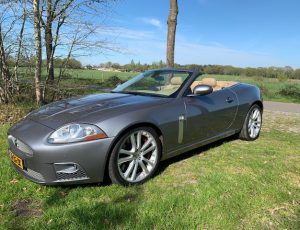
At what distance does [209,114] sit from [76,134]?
210 cm

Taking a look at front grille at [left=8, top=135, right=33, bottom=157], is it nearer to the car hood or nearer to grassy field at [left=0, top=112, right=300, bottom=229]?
the car hood

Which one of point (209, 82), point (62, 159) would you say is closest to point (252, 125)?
point (209, 82)

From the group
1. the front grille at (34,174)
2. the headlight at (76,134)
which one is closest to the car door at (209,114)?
the headlight at (76,134)

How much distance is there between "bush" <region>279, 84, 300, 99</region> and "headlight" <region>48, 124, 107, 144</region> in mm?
19835

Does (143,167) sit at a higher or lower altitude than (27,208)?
higher

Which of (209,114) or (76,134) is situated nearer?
(76,134)

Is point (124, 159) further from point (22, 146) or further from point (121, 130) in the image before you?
point (22, 146)

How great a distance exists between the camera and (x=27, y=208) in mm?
3248

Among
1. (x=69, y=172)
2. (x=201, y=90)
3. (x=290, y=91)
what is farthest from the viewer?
(x=290, y=91)

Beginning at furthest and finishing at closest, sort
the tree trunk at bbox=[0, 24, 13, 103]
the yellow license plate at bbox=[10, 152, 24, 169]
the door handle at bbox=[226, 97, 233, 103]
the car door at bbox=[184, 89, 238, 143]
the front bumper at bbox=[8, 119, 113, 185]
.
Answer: the tree trunk at bbox=[0, 24, 13, 103] → the door handle at bbox=[226, 97, 233, 103] → the car door at bbox=[184, 89, 238, 143] → the yellow license plate at bbox=[10, 152, 24, 169] → the front bumper at bbox=[8, 119, 113, 185]

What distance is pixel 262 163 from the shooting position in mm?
4684

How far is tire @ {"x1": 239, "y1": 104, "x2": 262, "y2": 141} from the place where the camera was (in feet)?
19.4

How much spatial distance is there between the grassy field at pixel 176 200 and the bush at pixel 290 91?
1787 cm

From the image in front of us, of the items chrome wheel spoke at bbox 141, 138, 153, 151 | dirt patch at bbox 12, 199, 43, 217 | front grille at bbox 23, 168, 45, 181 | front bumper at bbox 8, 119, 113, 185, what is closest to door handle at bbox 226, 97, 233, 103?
chrome wheel spoke at bbox 141, 138, 153, 151
